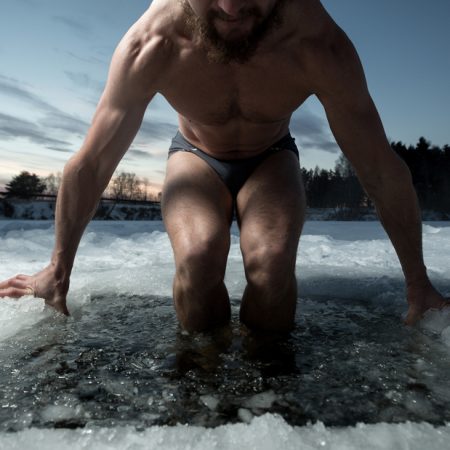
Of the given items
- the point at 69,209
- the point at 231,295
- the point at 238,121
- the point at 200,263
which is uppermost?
the point at 238,121

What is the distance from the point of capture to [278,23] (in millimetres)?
1923

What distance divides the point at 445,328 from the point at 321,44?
1.28m

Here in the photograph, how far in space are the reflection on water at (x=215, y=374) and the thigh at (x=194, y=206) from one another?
1.31ft

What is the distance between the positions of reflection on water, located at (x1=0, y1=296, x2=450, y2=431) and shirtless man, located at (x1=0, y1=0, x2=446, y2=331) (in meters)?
0.18

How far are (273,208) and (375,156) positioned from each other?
1.65 ft

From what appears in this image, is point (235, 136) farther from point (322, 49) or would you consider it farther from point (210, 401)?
point (210, 401)

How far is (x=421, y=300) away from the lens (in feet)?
6.46

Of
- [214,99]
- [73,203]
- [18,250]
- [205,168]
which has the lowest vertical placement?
[18,250]

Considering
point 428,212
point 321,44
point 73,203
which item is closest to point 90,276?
point 73,203

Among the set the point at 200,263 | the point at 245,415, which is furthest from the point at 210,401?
the point at 200,263

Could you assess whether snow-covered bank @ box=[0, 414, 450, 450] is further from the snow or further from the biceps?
the biceps

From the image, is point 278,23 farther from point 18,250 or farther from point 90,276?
point 18,250

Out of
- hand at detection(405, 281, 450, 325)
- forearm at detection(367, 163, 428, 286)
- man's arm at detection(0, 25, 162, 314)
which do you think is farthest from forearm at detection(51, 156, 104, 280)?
hand at detection(405, 281, 450, 325)

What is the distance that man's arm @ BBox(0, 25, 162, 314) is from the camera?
1973 mm
